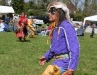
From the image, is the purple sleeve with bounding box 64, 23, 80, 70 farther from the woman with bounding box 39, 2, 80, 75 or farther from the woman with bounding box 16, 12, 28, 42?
the woman with bounding box 16, 12, 28, 42

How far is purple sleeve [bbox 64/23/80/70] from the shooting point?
389 cm

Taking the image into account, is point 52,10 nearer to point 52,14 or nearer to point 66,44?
point 52,14

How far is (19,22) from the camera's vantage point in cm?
1662

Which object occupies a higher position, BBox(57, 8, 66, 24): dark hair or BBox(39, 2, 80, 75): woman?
BBox(57, 8, 66, 24): dark hair

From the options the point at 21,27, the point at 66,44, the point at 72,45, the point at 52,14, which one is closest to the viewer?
the point at 72,45

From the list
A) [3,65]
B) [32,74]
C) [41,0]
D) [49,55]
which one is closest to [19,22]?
[3,65]

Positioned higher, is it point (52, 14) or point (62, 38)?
point (52, 14)

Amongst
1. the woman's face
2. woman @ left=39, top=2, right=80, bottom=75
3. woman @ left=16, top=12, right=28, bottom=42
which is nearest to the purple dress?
woman @ left=39, top=2, right=80, bottom=75

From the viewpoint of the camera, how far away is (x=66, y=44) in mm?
4070

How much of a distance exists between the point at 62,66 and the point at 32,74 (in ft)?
13.1

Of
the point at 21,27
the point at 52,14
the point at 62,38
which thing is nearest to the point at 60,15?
the point at 52,14

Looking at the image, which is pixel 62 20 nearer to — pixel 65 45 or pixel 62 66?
pixel 65 45

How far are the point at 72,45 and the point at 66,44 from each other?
0.13m

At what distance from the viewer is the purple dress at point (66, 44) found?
12.8 feet
